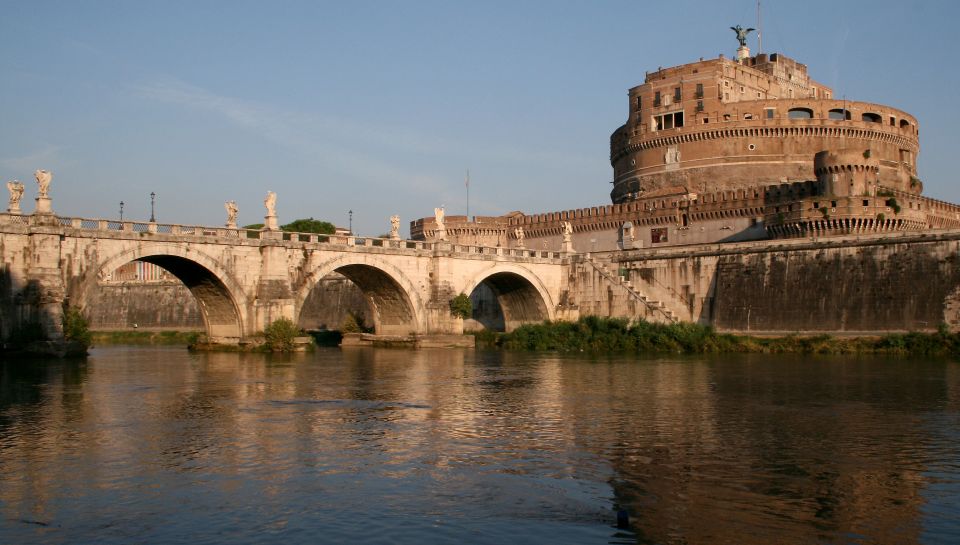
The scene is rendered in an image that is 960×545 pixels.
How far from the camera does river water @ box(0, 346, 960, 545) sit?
11.4 metres

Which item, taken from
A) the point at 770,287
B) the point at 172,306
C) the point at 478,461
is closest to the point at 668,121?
the point at 770,287

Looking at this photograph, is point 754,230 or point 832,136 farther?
point 832,136

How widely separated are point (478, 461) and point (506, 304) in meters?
45.1

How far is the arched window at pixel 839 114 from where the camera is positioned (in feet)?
241

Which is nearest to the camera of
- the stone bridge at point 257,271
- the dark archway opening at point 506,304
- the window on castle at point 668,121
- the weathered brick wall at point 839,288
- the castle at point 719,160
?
the stone bridge at point 257,271

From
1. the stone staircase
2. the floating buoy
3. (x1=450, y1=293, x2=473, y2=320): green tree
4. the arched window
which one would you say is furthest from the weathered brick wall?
the floating buoy

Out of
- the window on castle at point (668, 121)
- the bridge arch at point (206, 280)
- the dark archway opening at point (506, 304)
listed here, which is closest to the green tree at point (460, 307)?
the dark archway opening at point (506, 304)

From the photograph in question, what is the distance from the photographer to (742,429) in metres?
19.0

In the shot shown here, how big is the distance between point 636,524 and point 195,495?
6.29 metres

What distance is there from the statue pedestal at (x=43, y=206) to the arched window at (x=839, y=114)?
60256 millimetres

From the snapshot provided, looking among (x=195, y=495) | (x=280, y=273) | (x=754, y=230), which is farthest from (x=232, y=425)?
(x=754, y=230)

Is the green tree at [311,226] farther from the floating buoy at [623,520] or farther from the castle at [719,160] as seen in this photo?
the floating buoy at [623,520]

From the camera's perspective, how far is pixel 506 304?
199 ft

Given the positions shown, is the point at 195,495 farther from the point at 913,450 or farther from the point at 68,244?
the point at 68,244
